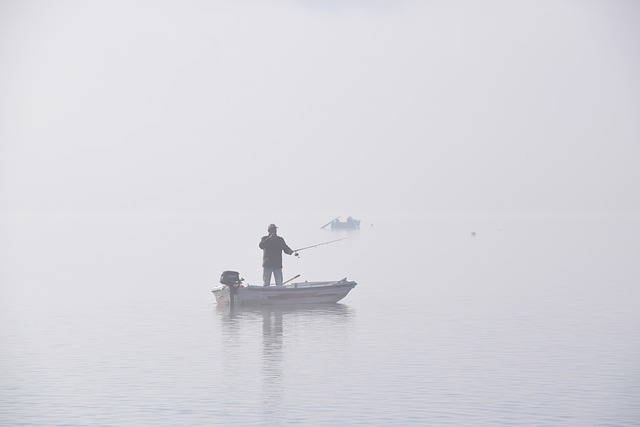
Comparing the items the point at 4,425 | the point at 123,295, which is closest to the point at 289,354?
the point at 4,425

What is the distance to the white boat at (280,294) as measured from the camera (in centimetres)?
4000

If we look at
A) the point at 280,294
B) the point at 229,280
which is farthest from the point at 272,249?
the point at 229,280

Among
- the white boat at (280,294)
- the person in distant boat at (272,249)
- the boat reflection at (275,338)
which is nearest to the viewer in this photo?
the boat reflection at (275,338)

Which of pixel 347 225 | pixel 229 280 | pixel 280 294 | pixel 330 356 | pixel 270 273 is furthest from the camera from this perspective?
pixel 347 225

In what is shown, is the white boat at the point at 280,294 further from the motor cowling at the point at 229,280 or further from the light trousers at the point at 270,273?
the light trousers at the point at 270,273

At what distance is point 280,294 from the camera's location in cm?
4006

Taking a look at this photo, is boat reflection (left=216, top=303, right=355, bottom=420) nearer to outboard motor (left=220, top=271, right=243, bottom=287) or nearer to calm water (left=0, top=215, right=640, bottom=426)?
calm water (left=0, top=215, right=640, bottom=426)

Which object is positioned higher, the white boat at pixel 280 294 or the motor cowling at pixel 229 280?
the motor cowling at pixel 229 280

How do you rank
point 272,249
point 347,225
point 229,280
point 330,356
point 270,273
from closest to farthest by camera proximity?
point 330,356, point 272,249, point 229,280, point 270,273, point 347,225

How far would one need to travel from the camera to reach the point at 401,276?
205 feet

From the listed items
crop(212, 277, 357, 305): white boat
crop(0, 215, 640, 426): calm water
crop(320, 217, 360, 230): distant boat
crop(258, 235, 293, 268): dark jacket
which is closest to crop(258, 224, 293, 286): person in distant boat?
crop(258, 235, 293, 268): dark jacket

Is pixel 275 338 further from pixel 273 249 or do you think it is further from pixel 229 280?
pixel 229 280

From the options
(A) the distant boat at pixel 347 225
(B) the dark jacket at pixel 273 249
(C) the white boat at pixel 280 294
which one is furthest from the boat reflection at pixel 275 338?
(A) the distant boat at pixel 347 225

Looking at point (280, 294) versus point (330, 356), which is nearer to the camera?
point (330, 356)
